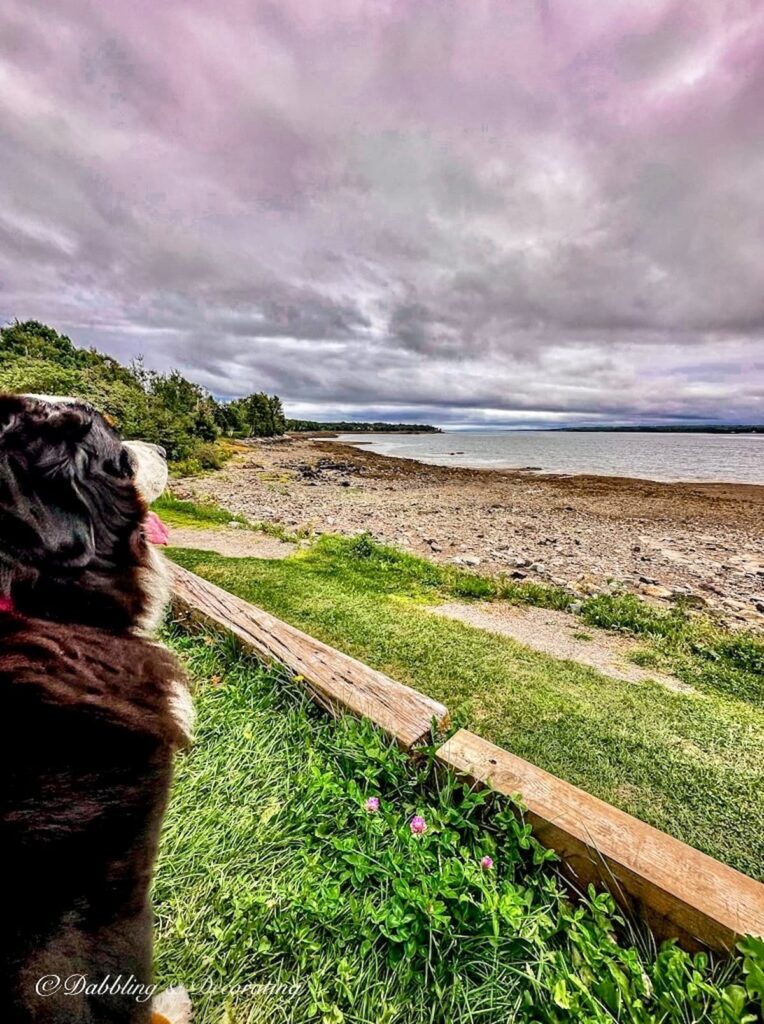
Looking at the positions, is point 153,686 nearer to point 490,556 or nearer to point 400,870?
point 400,870

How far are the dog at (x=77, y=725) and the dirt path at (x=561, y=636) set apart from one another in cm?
392

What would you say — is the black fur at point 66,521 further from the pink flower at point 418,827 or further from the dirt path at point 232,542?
the dirt path at point 232,542

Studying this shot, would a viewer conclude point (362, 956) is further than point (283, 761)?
No

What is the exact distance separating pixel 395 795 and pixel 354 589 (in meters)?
3.83

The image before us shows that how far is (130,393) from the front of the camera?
27.9m

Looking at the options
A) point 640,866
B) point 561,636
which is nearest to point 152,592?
point 640,866

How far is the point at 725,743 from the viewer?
9.50 ft

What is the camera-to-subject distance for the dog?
1045 millimetres

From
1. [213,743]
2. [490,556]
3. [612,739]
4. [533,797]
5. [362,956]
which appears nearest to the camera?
[362,956]

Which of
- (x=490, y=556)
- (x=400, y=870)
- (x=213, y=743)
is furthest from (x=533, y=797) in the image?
(x=490, y=556)

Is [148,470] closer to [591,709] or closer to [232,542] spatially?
[591,709]

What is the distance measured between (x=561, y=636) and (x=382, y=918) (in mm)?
4066

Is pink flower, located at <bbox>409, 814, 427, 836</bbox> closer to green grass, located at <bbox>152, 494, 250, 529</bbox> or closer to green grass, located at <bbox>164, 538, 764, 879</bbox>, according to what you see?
green grass, located at <bbox>164, 538, 764, 879</bbox>

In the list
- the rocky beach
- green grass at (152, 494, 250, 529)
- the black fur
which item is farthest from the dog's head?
green grass at (152, 494, 250, 529)
